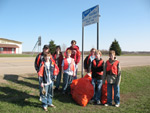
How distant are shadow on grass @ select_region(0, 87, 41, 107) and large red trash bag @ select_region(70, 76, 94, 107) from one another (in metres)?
1.26

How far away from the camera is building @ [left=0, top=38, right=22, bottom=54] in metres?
47.1

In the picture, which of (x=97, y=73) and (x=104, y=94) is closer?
(x=97, y=73)

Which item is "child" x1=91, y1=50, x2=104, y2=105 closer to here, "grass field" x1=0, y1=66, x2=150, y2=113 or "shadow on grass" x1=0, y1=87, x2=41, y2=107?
"grass field" x1=0, y1=66, x2=150, y2=113

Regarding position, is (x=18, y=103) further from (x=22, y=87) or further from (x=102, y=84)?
(x=102, y=84)

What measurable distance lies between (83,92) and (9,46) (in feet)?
160

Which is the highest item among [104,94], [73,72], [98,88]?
[73,72]

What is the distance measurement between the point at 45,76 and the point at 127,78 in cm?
582

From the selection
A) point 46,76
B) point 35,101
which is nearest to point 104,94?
point 46,76

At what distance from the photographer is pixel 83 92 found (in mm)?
4719

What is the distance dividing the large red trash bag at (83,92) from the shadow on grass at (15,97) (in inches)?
49.8

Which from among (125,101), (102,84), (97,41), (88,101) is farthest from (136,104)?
(97,41)

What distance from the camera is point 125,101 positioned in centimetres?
512

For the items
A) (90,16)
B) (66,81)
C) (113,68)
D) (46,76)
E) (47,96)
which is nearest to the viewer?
(46,76)

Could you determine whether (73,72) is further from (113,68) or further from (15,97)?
(15,97)
